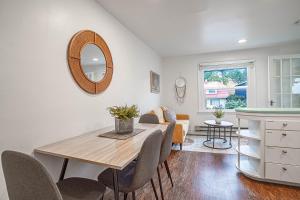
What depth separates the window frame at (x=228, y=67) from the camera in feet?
14.0

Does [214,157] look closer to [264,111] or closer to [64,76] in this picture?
[264,111]

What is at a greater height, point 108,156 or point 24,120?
point 24,120

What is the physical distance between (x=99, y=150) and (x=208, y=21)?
2546mm

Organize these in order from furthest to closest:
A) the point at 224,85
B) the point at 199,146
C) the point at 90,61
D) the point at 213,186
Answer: the point at 224,85 → the point at 199,146 → the point at 213,186 → the point at 90,61

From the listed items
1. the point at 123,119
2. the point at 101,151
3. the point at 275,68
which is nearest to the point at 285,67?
the point at 275,68

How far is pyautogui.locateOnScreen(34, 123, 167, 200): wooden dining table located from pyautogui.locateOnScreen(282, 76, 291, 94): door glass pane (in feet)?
13.2

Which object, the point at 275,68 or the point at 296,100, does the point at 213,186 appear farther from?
the point at 275,68

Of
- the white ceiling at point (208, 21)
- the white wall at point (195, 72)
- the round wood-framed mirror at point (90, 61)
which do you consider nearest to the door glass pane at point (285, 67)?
the white wall at point (195, 72)

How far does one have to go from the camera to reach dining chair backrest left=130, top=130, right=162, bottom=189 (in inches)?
44.9

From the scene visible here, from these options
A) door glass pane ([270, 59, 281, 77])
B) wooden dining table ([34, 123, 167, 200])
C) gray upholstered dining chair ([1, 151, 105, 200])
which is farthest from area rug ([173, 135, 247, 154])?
gray upholstered dining chair ([1, 151, 105, 200])

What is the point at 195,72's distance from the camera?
475 cm

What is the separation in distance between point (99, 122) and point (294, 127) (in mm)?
2337

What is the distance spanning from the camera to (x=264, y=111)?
2027 mm

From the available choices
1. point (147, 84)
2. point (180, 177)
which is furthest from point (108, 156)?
point (147, 84)
